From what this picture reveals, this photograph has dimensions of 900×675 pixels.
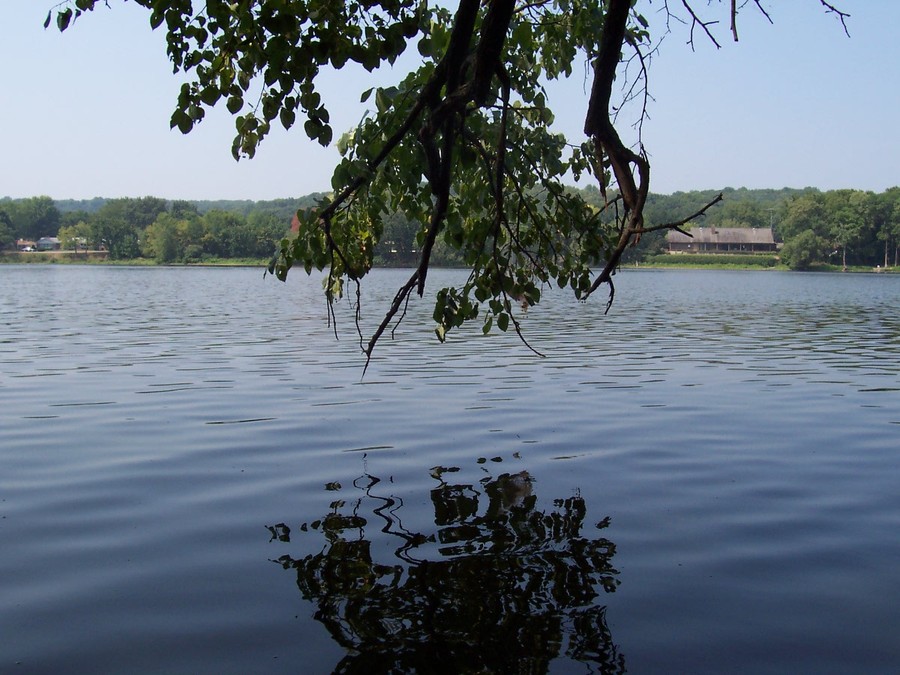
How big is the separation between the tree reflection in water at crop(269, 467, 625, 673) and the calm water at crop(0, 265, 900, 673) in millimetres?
23

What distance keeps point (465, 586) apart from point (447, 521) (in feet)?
5.60

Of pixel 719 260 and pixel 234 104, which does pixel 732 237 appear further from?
pixel 234 104

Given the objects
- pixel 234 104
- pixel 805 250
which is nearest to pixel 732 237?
pixel 805 250

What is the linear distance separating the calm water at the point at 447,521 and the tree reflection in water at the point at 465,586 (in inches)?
0.9

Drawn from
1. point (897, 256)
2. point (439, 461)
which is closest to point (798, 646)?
point (439, 461)

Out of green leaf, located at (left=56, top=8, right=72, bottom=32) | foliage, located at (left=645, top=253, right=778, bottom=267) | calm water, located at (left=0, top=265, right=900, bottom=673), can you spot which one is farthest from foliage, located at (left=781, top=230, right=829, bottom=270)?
green leaf, located at (left=56, top=8, right=72, bottom=32)

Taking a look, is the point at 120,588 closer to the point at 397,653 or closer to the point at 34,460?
the point at 397,653

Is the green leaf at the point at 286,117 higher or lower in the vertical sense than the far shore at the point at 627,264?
higher

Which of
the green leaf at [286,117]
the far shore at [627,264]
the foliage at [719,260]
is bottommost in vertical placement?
the far shore at [627,264]

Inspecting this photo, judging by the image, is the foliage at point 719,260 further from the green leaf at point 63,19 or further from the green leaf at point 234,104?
the green leaf at point 63,19

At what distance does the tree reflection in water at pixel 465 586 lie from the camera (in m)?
5.31

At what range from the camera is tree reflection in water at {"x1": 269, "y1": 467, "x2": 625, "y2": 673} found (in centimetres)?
531

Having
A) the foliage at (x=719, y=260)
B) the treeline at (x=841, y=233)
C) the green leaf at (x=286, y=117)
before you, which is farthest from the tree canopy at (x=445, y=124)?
the foliage at (x=719, y=260)

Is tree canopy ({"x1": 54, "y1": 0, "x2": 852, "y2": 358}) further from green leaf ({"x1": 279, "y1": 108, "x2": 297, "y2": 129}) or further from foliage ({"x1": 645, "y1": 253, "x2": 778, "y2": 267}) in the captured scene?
foliage ({"x1": 645, "y1": 253, "x2": 778, "y2": 267})
